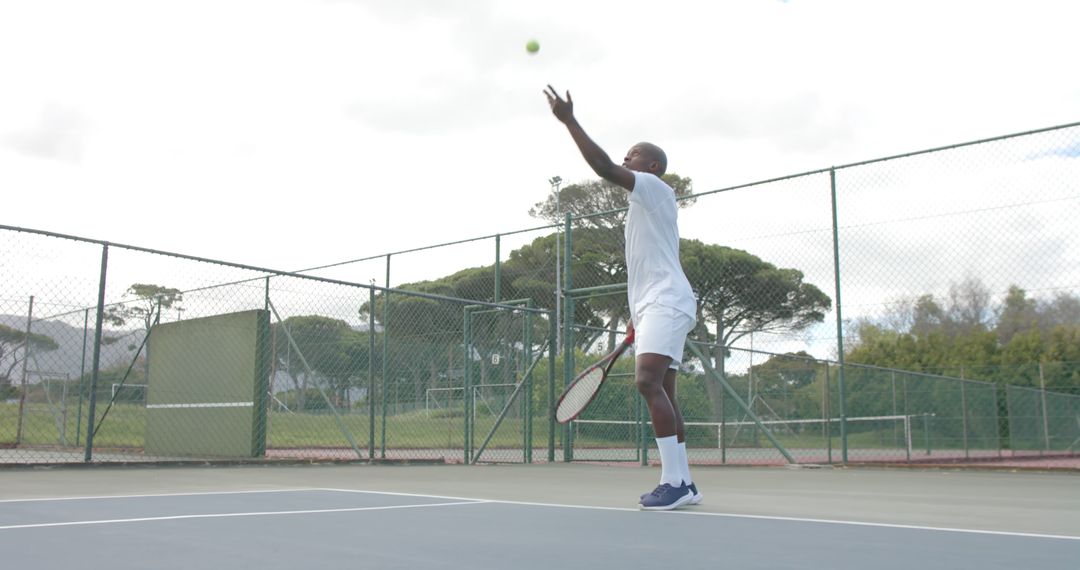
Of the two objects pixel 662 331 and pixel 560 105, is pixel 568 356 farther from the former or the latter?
pixel 560 105

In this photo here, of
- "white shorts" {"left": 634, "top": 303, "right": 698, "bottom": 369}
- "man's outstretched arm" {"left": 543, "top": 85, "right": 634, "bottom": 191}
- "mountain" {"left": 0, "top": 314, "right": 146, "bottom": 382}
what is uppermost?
"man's outstretched arm" {"left": 543, "top": 85, "right": 634, "bottom": 191}

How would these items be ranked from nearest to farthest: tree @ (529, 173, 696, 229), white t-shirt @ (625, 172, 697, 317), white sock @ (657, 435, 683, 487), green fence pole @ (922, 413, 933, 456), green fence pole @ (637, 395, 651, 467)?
1. white sock @ (657, 435, 683, 487)
2. white t-shirt @ (625, 172, 697, 317)
3. green fence pole @ (637, 395, 651, 467)
4. green fence pole @ (922, 413, 933, 456)
5. tree @ (529, 173, 696, 229)

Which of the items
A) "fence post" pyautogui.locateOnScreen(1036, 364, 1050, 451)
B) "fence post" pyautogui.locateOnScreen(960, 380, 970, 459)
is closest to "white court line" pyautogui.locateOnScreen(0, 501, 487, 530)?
"fence post" pyautogui.locateOnScreen(1036, 364, 1050, 451)

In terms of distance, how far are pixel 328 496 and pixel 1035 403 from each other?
1077cm

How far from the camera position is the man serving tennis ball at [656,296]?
380 cm

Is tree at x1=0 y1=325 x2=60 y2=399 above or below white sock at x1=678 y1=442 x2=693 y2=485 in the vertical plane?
above

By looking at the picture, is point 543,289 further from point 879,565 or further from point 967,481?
point 879,565

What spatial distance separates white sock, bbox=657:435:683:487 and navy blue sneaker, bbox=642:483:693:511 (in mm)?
30

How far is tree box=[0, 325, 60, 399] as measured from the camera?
438 inches

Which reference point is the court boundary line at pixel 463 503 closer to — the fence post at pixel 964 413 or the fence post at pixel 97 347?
the fence post at pixel 97 347

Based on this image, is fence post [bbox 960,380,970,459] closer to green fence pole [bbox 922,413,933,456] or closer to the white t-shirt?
green fence pole [bbox 922,413,933,456]

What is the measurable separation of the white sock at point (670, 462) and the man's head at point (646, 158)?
1251mm

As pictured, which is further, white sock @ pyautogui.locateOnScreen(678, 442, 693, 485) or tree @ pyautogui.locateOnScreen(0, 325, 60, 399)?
tree @ pyautogui.locateOnScreen(0, 325, 60, 399)

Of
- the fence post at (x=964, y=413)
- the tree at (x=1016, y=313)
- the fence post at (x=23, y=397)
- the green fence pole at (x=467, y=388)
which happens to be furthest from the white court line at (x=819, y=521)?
the fence post at (x=964, y=413)
